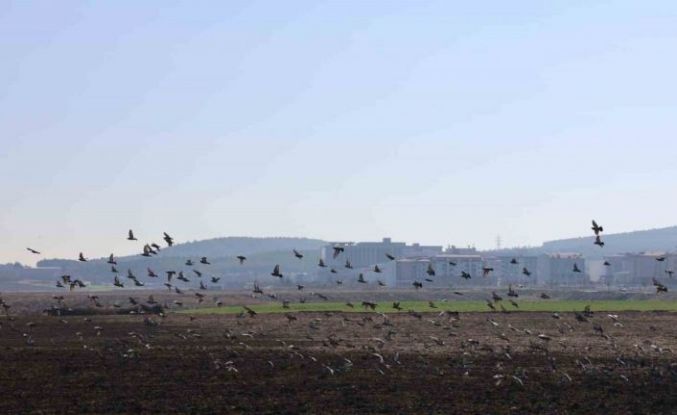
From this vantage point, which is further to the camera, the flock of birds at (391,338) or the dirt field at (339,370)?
the flock of birds at (391,338)

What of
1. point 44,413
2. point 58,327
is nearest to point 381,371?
point 44,413

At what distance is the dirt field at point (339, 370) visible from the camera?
3806cm

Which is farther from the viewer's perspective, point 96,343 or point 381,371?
point 96,343

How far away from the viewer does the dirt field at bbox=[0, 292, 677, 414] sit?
125 feet

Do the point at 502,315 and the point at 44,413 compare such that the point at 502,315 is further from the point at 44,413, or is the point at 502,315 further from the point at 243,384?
the point at 44,413

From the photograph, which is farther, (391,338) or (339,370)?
(391,338)

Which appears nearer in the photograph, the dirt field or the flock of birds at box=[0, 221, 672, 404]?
the dirt field

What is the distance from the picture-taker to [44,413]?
35.7 meters

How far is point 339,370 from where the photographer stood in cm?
4784

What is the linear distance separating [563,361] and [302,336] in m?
23.8

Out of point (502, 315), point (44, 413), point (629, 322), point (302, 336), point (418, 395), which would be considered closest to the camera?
point (44, 413)

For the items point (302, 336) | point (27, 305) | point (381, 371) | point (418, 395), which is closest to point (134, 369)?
point (381, 371)

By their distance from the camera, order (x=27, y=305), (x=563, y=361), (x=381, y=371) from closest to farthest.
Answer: (x=381, y=371), (x=563, y=361), (x=27, y=305)

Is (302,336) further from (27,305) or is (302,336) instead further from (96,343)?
(27,305)
